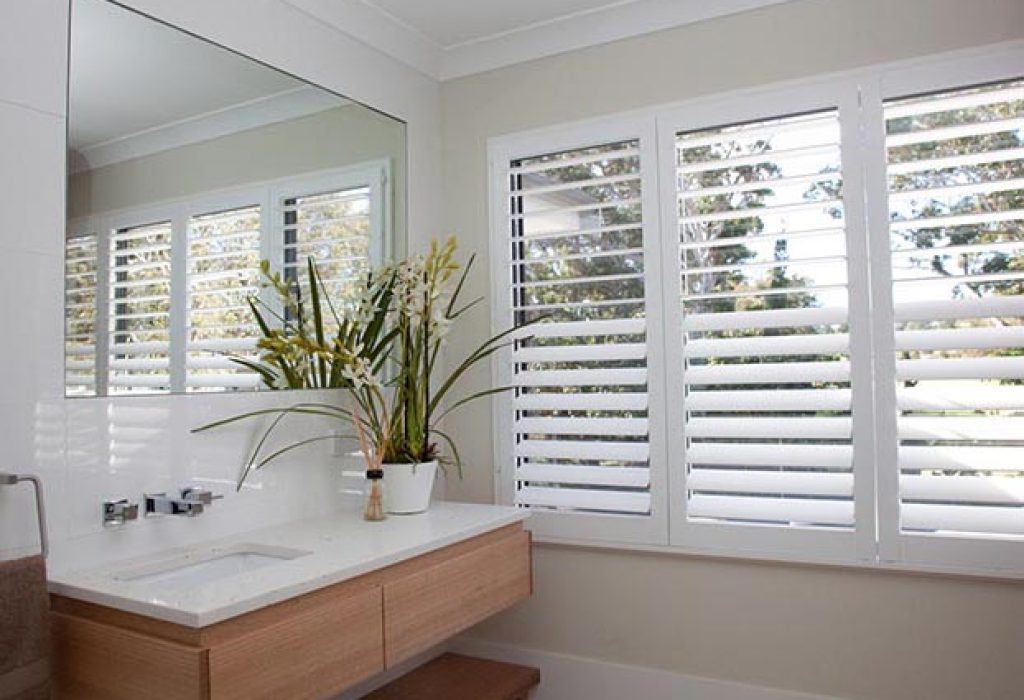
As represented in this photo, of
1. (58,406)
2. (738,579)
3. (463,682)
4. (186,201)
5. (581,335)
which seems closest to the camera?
Result: (58,406)

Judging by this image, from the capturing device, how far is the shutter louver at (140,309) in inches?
73.6

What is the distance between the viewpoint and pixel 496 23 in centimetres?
273

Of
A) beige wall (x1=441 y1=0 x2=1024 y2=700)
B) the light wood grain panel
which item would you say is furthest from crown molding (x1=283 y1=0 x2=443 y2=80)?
the light wood grain panel

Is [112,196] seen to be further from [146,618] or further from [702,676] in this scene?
[702,676]

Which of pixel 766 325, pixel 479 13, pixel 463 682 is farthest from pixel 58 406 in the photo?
pixel 766 325

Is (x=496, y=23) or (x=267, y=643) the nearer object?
(x=267, y=643)

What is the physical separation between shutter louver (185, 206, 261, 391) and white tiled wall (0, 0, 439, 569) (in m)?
0.08

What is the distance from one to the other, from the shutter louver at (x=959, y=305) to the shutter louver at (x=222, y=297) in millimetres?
1902

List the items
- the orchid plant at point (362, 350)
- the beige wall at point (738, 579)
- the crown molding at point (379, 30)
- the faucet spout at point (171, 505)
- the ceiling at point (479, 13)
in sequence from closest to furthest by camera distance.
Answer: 1. the faucet spout at point (171, 505)
2. the beige wall at point (738, 579)
3. the orchid plant at point (362, 350)
4. the crown molding at point (379, 30)
5. the ceiling at point (479, 13)

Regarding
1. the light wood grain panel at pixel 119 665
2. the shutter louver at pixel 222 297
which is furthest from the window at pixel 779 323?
the light wood grain panel at pixel 119 665

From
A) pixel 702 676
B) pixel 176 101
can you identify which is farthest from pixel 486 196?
pixel 702 676

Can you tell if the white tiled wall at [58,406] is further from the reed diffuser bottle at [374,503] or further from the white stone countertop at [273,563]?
the reed diffuser bottle at [374,503]

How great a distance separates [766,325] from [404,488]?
124 centimetres

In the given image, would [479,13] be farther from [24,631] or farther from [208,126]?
[24,631]
